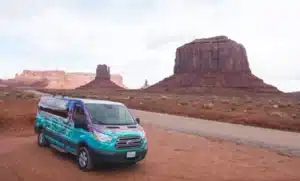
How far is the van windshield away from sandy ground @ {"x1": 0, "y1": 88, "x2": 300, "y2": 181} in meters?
1.42

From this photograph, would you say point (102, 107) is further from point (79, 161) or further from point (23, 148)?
point (23, 148)

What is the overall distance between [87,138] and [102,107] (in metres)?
1.41

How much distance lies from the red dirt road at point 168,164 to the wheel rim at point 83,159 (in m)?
0.23

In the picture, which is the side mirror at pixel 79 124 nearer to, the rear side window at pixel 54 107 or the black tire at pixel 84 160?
the black tire at pixel 84 160

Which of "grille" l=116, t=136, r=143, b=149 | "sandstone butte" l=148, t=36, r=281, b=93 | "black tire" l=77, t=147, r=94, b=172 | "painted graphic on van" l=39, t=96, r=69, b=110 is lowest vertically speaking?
"black tire" l=77, t=147, r=94, b=172

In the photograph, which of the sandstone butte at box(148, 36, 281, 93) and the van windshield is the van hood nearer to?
the van windshield

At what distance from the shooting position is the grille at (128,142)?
7.65 m

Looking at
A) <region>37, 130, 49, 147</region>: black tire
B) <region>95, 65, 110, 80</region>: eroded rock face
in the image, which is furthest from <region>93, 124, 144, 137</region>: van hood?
<region>95, 65, 110, 80</region>: eroded rock face

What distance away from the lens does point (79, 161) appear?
320 inches

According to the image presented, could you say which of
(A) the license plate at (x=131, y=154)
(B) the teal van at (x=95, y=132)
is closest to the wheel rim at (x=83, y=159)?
(B) the teal van at (x=95, y=132)

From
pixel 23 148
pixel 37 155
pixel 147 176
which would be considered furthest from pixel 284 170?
pixel 23 148

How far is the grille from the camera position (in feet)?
25.1

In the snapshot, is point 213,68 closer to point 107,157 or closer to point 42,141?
point 42,141

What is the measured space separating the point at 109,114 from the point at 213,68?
374 ft
